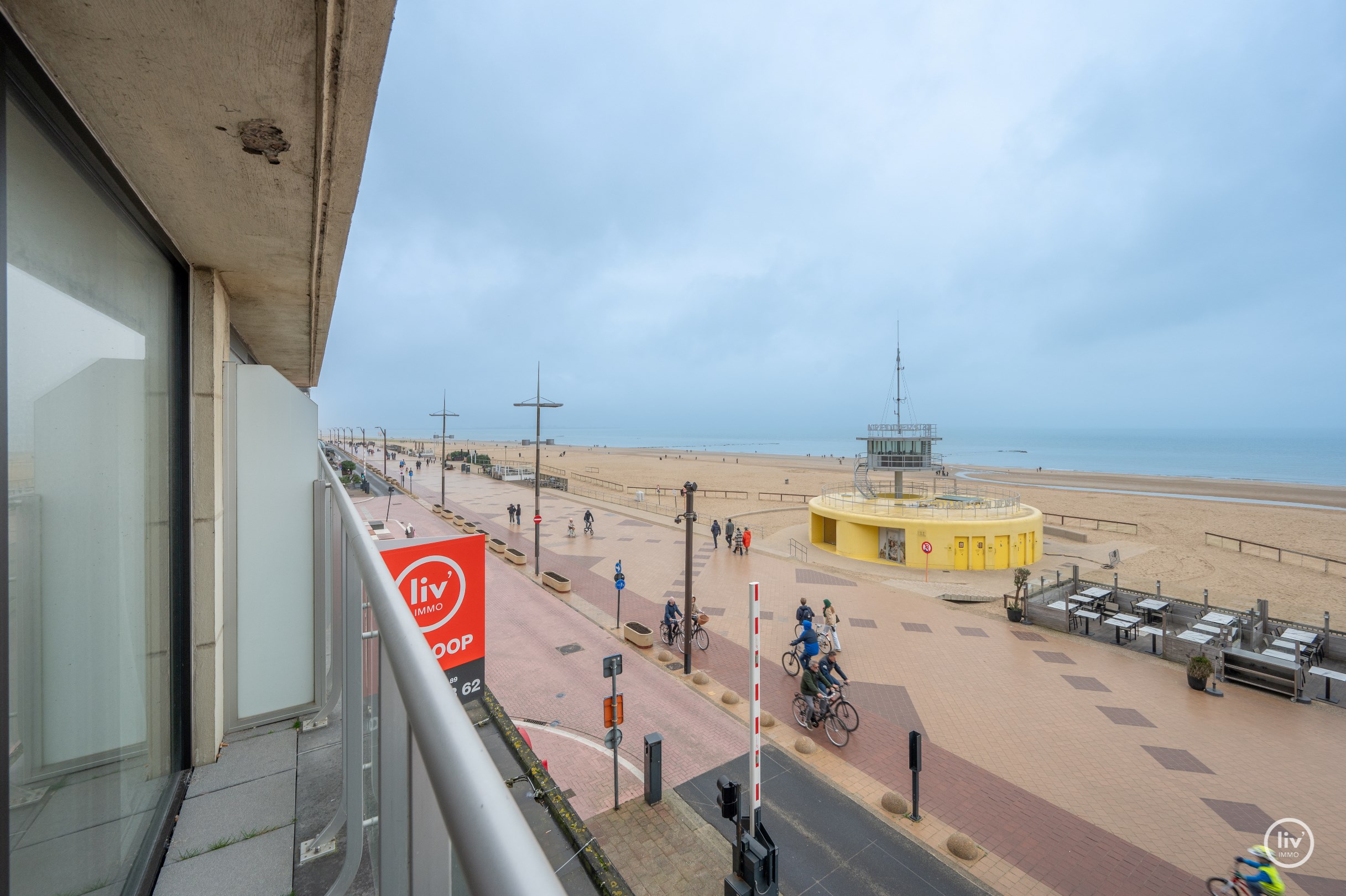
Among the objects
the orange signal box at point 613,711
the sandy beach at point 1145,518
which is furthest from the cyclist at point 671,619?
the sandy beach at point 1145,518

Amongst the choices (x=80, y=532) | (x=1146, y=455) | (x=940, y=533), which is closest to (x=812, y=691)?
(x=80, y=532)

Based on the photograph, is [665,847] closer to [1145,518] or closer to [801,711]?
[801,711]

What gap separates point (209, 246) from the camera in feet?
11.7

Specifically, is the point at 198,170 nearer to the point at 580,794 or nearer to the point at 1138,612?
the point at 580,794

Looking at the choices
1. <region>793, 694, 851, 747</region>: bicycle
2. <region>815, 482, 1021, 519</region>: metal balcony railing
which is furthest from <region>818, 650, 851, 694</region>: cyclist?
<region>815, 482, 1021, 519</region>: metal balcony railing

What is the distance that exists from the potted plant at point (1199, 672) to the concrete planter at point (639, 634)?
11497 mm

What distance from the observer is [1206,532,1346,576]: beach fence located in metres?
24.1

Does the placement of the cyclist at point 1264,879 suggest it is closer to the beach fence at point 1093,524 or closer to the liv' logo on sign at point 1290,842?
the liv' logo on sign at point 1290,842

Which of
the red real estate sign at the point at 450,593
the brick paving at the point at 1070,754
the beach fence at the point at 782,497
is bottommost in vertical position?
the brick paving at the point at 1070,754

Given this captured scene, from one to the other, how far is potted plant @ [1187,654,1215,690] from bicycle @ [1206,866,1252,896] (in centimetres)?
681

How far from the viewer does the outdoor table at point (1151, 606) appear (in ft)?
52.3

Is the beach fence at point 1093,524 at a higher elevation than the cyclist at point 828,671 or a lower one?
lower

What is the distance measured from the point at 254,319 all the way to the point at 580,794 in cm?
731

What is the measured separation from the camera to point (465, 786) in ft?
1.84
